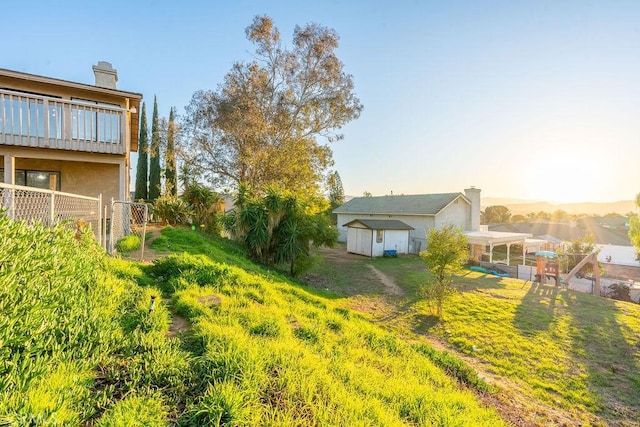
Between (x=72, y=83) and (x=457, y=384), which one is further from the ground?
(x=72, y=83)

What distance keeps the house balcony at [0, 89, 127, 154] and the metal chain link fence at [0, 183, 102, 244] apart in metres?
2.67

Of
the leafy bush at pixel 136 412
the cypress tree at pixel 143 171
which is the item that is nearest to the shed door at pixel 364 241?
the cypress tree at pixel 143 171

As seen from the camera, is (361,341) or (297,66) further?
(297,66)

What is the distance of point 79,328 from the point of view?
243 cm

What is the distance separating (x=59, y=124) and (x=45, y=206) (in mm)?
6061

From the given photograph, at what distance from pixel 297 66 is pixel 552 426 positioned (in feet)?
63.0

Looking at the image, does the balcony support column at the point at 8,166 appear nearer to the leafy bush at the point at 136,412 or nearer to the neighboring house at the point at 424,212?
the leafy bush at the point at 136,412

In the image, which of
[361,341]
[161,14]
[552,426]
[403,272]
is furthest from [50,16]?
[403,272]

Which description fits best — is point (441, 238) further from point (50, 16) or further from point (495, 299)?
point (50, 16)

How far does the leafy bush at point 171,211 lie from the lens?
1355 cm

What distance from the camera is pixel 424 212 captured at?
2314 cm

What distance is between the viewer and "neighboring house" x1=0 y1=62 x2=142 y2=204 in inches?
329

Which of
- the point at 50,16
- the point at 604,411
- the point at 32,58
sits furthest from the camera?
the point at 32,58

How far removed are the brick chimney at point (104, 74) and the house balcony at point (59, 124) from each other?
13.2ft
